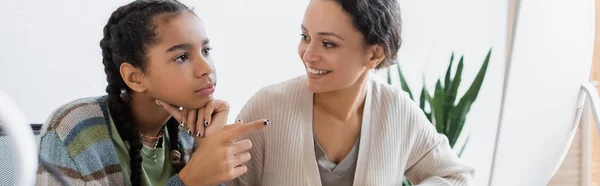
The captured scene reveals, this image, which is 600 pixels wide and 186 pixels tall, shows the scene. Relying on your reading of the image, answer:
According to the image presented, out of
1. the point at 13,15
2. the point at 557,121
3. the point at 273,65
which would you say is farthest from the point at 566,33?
the point at 13,15

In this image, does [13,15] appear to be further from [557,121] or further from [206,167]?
[557,121]

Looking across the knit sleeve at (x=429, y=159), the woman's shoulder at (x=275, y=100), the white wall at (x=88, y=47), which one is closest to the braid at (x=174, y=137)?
the woman's shoulder at (x=275, y=100)

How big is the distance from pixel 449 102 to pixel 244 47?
682 mm

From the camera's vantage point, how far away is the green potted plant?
7.57 feet

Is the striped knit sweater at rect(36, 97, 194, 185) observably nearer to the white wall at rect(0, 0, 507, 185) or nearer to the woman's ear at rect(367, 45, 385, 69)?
the woman's ear at rect(367, 45, 385, 69)

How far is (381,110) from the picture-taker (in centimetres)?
167

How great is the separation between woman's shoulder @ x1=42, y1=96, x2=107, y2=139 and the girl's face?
0.36ft

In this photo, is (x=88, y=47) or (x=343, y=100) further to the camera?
(x=88, y=47)

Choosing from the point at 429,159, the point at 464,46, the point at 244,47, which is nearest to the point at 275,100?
the point at 429,159

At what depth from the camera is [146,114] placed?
153 centimetres

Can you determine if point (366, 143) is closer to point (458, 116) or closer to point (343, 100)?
point (343, 100)

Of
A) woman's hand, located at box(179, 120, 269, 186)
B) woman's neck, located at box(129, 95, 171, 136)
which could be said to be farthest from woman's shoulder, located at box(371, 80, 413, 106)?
woman's neck, located at box(129, 95, 171, 136)

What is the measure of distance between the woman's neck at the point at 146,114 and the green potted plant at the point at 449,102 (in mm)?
997

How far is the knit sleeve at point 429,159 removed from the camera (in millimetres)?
1691
